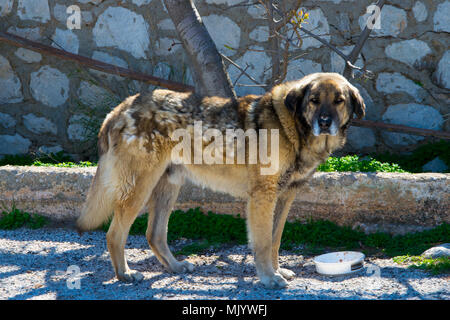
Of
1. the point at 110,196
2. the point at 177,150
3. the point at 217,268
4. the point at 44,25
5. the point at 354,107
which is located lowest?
the point at 217,268

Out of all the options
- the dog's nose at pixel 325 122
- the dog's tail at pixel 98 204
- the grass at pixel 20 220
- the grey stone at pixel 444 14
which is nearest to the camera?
the dog's nose at pixel 325 122

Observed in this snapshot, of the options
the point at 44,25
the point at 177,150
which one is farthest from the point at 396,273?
the point at 44,25

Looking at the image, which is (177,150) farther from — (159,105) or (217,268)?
(217,268)

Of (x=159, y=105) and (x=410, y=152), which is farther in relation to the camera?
(x=410, y=152)

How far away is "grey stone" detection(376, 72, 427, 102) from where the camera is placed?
651 cm

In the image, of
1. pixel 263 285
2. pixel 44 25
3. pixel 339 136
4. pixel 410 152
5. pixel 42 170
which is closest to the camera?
pixel 263 285

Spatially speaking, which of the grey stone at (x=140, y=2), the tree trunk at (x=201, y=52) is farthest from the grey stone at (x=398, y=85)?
the grey stone at (x=140, y=2)

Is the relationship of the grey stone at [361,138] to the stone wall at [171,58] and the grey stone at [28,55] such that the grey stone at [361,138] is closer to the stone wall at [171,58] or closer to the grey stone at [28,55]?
the stone wall at [171,58]

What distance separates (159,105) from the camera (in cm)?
418

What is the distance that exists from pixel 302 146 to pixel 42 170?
2.80 m

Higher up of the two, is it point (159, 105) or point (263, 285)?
point (159, 105)

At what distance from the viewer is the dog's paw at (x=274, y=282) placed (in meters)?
3.94

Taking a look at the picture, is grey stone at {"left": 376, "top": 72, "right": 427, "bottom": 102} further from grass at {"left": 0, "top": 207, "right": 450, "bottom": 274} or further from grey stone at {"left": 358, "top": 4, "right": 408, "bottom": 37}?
grass at {"left": 0, "top": 207, "right": 450, "bottom": 274}

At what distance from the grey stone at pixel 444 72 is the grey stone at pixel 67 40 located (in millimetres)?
4572
